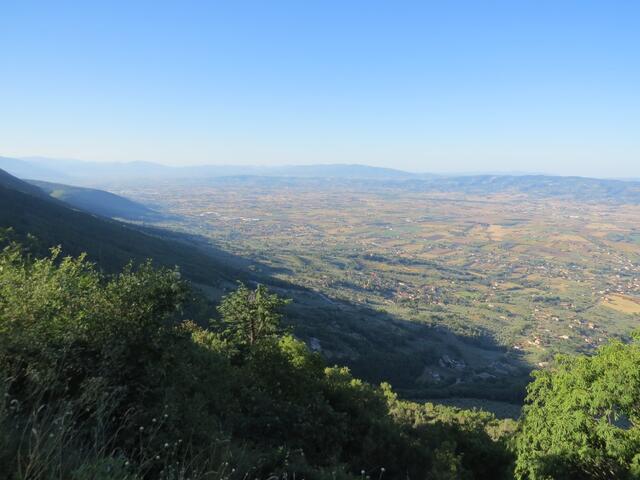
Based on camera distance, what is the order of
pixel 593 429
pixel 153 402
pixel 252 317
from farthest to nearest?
pixel 252 317 → pixel 593 429 → pixel 153 402

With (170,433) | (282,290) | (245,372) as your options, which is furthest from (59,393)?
(282,290)

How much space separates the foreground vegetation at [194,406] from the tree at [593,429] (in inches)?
1.8

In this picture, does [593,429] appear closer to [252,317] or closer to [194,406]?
[194,406]

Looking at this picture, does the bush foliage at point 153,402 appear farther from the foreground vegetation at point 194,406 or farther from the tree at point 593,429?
the tree at point 593,429

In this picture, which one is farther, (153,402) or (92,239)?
(92,239)

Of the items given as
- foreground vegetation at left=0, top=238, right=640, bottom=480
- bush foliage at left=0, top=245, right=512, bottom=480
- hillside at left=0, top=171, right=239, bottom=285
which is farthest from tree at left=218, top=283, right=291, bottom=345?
hillside at left=0, top=171, right=239, bottom=285

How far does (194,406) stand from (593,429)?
38.8ft

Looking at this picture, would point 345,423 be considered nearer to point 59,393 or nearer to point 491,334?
point 59,393

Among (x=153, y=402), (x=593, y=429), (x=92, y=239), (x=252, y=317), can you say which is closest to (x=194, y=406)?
(x=153, y=402)

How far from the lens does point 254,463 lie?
27.4 feet

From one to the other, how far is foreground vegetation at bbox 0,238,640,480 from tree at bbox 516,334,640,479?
0.05m

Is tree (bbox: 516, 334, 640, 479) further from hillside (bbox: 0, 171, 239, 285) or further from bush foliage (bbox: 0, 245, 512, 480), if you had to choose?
hillside (bbox: 0, 171, 239, 285)

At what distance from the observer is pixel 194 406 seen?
10.0 metres

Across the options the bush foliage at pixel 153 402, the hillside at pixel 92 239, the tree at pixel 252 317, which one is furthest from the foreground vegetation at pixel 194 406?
the hillside at pixel 92 239
